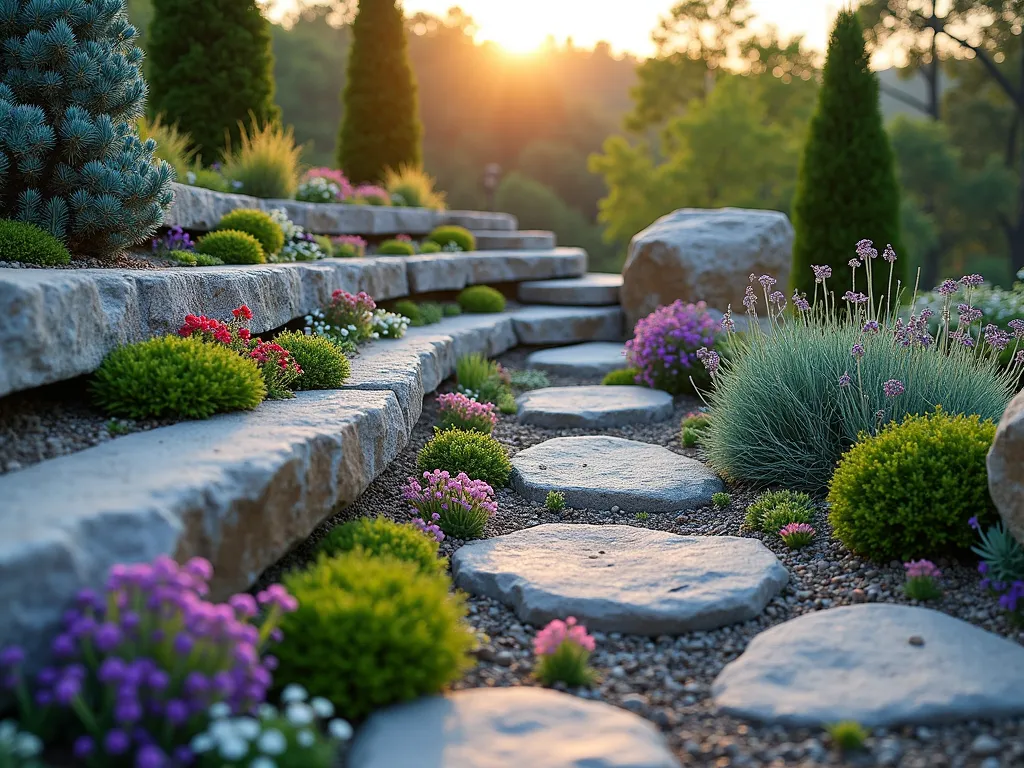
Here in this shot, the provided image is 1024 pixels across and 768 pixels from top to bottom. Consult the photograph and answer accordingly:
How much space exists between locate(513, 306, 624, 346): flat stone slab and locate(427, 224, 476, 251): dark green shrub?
1400 millimetres

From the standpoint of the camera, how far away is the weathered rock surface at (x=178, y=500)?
2334 millimetres

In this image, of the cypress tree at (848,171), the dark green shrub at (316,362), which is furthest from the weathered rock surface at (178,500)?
the cypress tree at (848,171)

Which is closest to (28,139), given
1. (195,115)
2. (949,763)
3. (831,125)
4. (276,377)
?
(276,377)

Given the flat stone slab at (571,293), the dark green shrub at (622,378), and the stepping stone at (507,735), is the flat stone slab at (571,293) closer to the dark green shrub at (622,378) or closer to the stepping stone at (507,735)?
the dark green shrub at (622,378)

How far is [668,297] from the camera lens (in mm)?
10078

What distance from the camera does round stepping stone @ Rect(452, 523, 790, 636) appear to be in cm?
353

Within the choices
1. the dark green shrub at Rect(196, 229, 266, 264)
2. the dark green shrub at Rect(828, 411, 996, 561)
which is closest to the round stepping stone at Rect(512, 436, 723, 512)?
the dark green shrub at Rect(828, 411, 996, 561)

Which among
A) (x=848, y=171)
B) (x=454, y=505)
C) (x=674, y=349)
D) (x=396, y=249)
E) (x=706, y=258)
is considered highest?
(x=848, y=171)

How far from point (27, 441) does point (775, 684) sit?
3048mm

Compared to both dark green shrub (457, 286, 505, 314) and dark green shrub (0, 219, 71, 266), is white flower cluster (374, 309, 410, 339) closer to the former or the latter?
dark green shrub (457, 286, 505, 314)

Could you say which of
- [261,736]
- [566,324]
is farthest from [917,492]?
[566,324]

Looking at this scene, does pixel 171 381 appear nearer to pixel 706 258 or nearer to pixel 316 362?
pixel 316 362

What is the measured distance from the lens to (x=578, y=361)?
30.4 feet

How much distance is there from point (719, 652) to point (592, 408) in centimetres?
391
